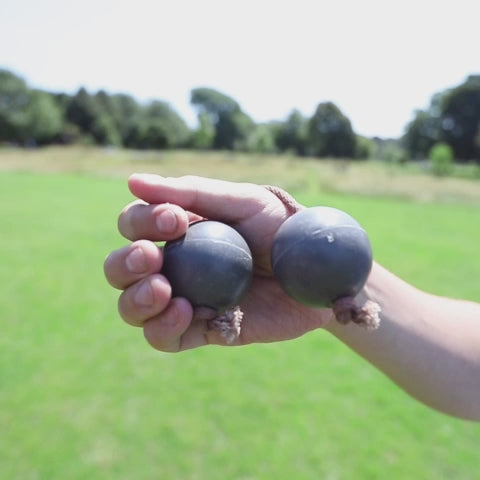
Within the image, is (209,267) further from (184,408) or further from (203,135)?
(203,135)

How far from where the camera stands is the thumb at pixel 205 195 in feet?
5.70

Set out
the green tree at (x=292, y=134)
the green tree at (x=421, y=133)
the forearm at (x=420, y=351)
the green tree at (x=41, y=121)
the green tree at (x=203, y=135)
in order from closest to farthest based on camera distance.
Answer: the forearm at (x=420, y=351)
the green tree at (x=292, y=134)
the green tree at (x=41, y=121)
the green tree at (x=421, y=133)
the green tree at (x=203, y=135)

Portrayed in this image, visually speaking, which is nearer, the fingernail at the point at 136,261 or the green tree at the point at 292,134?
the fingernail at the point at 136,261

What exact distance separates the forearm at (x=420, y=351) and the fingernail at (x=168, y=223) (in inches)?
39.0

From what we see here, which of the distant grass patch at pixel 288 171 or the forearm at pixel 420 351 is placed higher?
the forearm at pixel 420 351

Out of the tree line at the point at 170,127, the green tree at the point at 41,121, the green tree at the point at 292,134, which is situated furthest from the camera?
the green tree at the point at 41,121

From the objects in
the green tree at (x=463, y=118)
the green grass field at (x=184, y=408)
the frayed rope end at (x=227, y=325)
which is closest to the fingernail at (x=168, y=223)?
the frayed rope end at (x=227, y=325)

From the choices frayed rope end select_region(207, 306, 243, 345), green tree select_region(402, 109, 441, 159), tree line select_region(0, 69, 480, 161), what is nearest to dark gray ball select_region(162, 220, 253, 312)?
frayed rope end select_region(207, 306, 243, 345)

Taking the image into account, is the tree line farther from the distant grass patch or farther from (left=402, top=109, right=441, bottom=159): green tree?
the distant grass patch

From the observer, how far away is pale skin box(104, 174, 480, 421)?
1.55 metres

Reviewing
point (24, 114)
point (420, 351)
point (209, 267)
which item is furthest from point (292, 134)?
point (209, 267)

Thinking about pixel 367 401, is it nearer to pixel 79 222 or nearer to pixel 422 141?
pixel 79 222

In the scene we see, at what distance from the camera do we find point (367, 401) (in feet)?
17.5

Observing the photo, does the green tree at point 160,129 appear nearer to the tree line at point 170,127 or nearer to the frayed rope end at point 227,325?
the tree line at point 170,127
